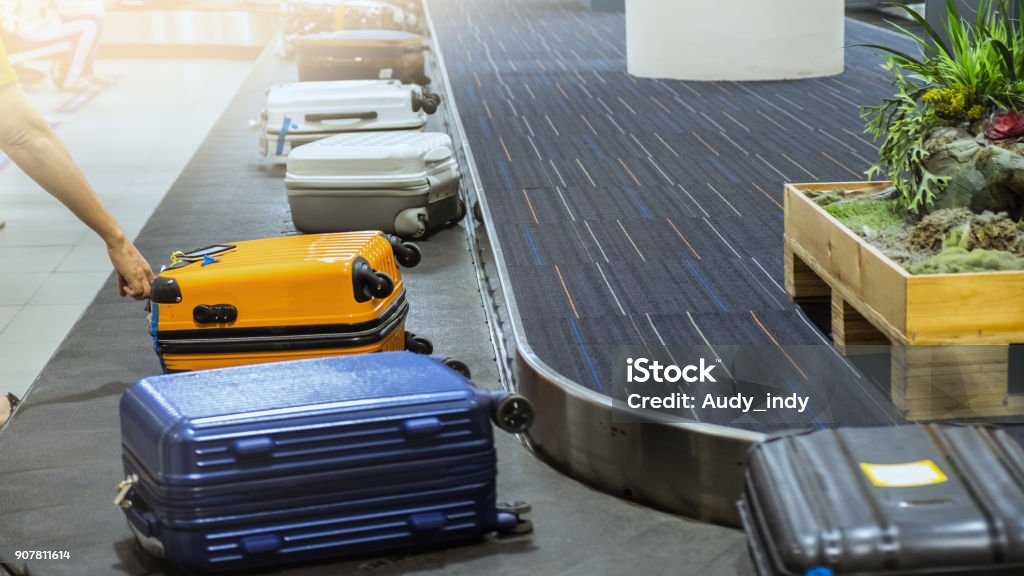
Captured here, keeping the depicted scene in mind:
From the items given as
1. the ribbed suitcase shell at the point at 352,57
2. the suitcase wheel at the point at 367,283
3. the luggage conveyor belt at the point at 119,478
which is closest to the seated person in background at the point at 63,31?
the ribbed suitcase shell at the point at 352,57

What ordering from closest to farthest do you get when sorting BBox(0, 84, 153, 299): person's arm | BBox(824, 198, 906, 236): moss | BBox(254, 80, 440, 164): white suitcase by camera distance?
BBox(0, 84, 153, 299): person's arm
BBox(824, 198, 906, 236): moss
BBox(254, 80, 440, 164): white suitcase

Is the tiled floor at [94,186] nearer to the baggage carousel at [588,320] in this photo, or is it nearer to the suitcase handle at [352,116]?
the baggage carousel at [588,320]

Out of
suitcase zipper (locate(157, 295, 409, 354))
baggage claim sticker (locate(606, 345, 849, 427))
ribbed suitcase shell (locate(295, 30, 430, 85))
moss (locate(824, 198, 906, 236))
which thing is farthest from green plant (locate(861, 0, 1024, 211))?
ribbed suitcase shell (locate(295, 30, 430, 85))

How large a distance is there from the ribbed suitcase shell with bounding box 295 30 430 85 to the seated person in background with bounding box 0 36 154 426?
14.0ft

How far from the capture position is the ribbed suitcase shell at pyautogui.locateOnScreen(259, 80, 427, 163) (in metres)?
5.45

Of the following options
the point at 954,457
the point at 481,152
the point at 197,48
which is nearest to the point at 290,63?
the point at 197,48

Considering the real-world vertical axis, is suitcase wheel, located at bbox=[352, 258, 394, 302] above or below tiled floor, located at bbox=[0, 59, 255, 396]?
above

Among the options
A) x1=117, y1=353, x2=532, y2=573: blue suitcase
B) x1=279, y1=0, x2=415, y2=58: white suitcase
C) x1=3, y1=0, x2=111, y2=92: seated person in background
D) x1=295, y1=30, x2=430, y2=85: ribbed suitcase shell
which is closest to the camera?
x1=117, y1=353, x2=532, y2=573: blue suitcase

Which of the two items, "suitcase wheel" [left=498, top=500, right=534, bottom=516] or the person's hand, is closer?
"suitcase wheel" [left=498, top=500, right=534, bottom=516]

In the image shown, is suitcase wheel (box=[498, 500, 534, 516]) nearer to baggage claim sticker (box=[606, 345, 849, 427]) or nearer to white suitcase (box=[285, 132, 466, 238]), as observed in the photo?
baggage claim sticker (box=[606, 345, 849, 427])

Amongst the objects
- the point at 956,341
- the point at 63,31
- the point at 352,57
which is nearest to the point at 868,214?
the point at 956,341

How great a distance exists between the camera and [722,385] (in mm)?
2461

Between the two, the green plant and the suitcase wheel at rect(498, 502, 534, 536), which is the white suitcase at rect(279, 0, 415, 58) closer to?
the green plant

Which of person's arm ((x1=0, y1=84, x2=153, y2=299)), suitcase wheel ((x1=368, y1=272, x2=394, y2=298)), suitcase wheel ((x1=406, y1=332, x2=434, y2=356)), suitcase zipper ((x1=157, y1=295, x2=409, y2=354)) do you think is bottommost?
suitcase wheel ((x1=406, y1=332, x2=434, y2=356))
